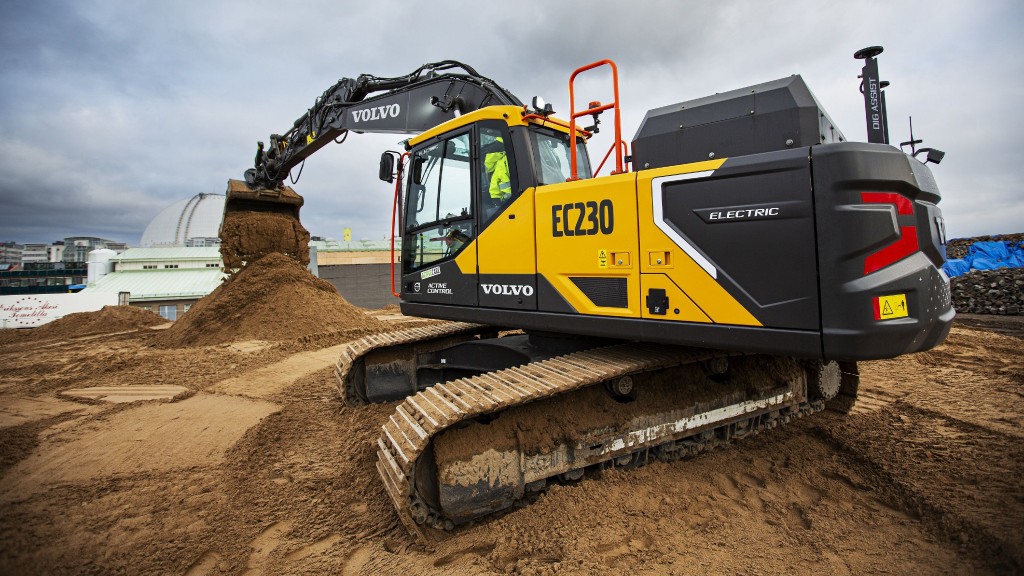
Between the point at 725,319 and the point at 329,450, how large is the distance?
347 cm

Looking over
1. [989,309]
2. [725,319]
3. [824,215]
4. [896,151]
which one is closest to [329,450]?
[725,319]

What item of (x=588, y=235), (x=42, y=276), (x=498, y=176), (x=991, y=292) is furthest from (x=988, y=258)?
(x=42, y=276)

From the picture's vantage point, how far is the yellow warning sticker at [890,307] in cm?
244

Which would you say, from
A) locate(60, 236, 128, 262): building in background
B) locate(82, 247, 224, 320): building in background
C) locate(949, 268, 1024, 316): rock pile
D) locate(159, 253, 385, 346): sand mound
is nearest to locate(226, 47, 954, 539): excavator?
locate(159, 253, 385, 346): sand mound

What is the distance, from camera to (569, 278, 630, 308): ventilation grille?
3.20m

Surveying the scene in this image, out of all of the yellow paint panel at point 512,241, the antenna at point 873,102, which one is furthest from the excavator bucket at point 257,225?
the antenna at point 873,102

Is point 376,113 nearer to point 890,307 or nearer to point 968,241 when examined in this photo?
point 890,307

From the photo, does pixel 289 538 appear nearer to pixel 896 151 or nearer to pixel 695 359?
pixel 695 359

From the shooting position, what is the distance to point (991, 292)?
12.9 metres

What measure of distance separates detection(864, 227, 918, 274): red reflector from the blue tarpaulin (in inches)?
675

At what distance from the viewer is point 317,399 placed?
5922 mm

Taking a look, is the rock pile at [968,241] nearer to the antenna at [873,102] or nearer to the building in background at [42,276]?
the antenna at [873,102]

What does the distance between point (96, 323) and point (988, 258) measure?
27.1m

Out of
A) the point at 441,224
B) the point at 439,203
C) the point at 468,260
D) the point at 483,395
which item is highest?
the point at 439,203
